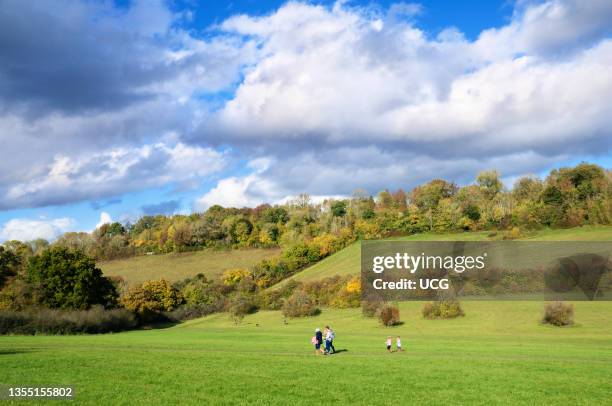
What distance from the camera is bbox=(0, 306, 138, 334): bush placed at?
210 feet

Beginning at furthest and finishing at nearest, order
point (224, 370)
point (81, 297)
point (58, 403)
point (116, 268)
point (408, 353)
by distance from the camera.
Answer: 1. point (116, 268)
2. point (81, 297)
3. point (408, 353)
4. point (224, 370)
5. point (58, 403)

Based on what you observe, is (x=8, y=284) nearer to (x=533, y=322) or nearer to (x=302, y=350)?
(x=302, y=350)

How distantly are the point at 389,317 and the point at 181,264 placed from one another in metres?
79.1

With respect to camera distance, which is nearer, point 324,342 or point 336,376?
point 336,376

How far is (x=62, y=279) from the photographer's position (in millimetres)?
77875

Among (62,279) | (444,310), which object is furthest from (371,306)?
(62,279)

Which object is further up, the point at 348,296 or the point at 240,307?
the point at 348,296

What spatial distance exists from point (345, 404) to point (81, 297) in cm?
6741

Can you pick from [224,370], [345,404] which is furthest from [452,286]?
[345,404]

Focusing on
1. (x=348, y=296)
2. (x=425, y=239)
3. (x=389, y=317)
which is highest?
(x=425, y=239)

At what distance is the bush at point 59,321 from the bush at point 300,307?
25917mm

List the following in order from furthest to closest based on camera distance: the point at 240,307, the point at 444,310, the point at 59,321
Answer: the point at 240,307 < the point at 444,310 < the point at 59,321

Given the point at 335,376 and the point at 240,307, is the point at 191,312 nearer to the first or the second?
the point at 240,307

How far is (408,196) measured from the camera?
161 meters
